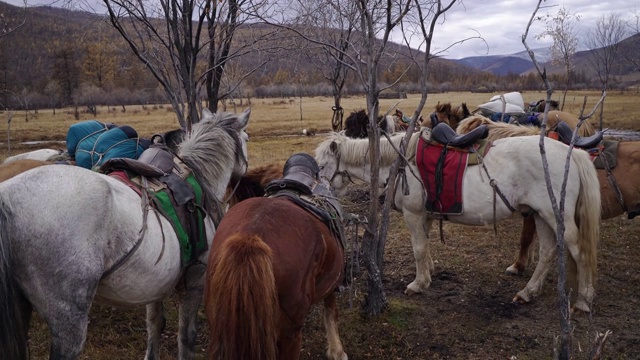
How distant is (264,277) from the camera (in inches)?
83.8

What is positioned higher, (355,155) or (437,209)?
(355,155)

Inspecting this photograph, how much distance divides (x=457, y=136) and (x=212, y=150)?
9.04 feet

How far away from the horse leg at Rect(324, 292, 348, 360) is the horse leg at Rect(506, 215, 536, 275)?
3005 mm

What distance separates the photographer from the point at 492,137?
5.46m

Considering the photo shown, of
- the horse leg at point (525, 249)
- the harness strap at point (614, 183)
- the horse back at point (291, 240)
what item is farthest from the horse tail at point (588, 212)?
the horse back at point (291, 240)

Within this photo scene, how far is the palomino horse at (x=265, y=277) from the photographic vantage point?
6.93 feet

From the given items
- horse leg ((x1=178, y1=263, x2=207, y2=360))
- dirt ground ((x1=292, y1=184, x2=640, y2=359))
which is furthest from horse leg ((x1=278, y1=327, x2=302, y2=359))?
dirt ground ((x1=292, y1=184, x2=640, y2=359))

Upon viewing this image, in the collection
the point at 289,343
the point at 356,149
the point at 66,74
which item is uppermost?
the point at 66,74

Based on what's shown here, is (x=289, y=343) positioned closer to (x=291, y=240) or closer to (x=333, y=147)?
(x=291, y=240)

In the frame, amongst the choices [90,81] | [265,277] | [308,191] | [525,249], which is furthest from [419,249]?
[90,81]

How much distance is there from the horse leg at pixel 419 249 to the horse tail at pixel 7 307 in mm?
3790

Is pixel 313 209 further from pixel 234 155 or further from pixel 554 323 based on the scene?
pixel 554 323

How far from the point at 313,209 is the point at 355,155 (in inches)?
89.7

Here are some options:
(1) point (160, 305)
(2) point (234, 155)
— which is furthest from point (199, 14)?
(1) point (160, 305)
